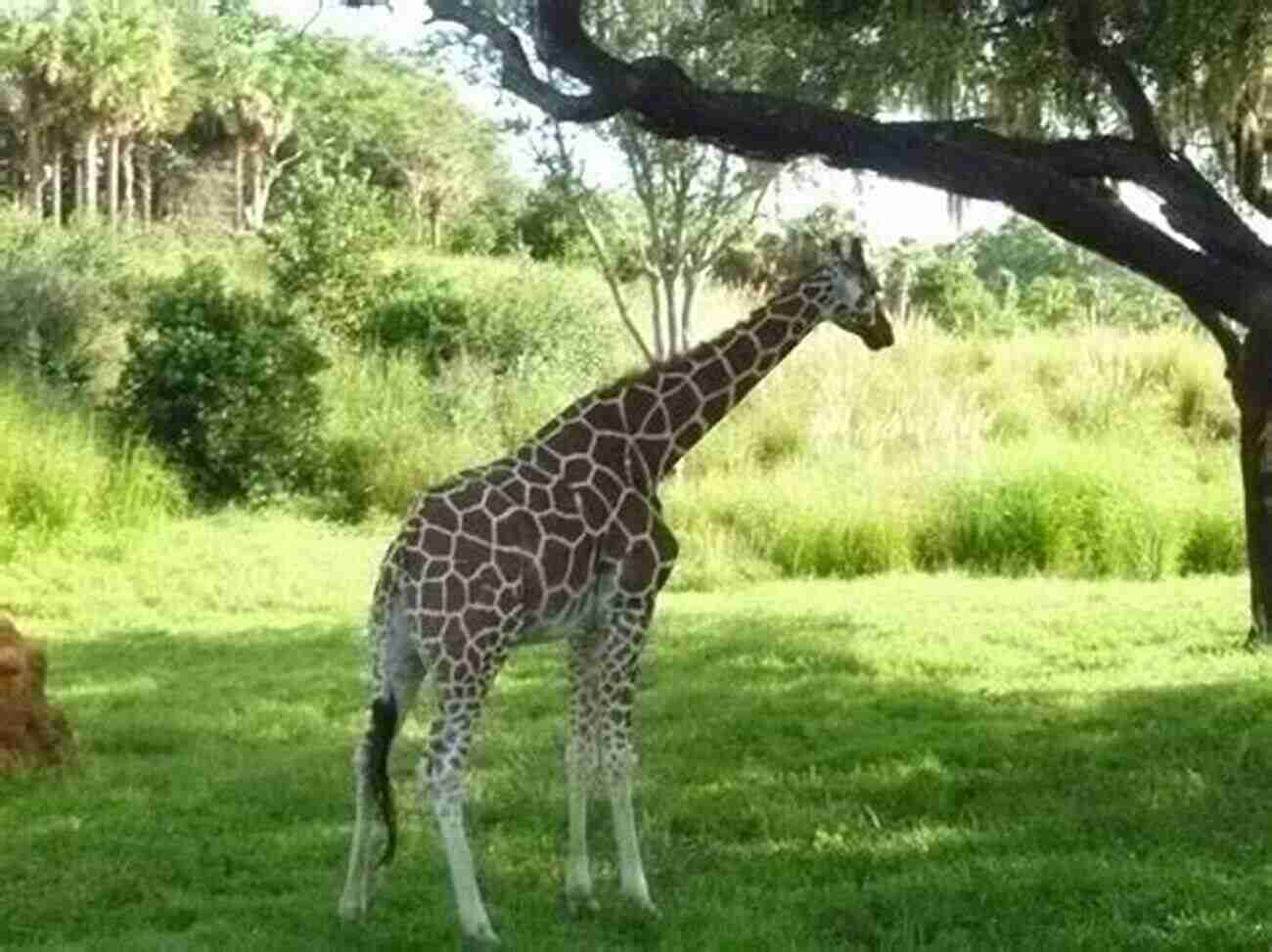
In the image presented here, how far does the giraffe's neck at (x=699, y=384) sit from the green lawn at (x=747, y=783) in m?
1.27

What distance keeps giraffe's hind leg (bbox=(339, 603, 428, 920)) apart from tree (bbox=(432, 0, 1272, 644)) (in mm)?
1725

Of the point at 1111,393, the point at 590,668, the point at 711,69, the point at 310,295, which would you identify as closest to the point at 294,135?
the point at 310,295

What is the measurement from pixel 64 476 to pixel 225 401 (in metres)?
2.37

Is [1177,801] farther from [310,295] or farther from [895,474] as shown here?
[310,295]

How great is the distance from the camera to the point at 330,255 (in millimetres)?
21141

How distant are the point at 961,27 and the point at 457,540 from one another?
3.91m

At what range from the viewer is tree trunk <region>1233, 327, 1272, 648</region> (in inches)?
412

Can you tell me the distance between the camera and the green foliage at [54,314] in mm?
18953

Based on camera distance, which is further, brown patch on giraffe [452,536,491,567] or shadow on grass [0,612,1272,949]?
shadow on grass [0,612,1272,949]

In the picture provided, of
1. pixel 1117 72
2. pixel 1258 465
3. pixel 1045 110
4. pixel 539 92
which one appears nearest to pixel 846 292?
pixel 539 92

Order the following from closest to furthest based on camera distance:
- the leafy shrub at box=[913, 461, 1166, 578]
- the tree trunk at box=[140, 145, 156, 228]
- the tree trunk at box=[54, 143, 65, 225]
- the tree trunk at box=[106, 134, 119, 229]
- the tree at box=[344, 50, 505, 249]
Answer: the leafy shrub at box=[913, 461, 1166, 578], the tree trunk at box=[54, 143, 65, 225], the tree trunk at box=[106, 134, 119, 229], the tree at box=[344, 50, 505, 249], the tree trunk at box=[140, 145, 156, 228]

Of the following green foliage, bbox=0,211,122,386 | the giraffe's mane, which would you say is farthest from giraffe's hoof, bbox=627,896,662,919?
green foliage, bbox=0,211,122,386

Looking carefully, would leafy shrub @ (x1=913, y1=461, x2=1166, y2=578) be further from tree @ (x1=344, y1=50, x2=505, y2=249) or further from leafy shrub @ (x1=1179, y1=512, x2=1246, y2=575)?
tree @ (x1=344, y1=50, x2=505, y2=249)

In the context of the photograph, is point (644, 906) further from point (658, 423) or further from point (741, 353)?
point (741, 353)
